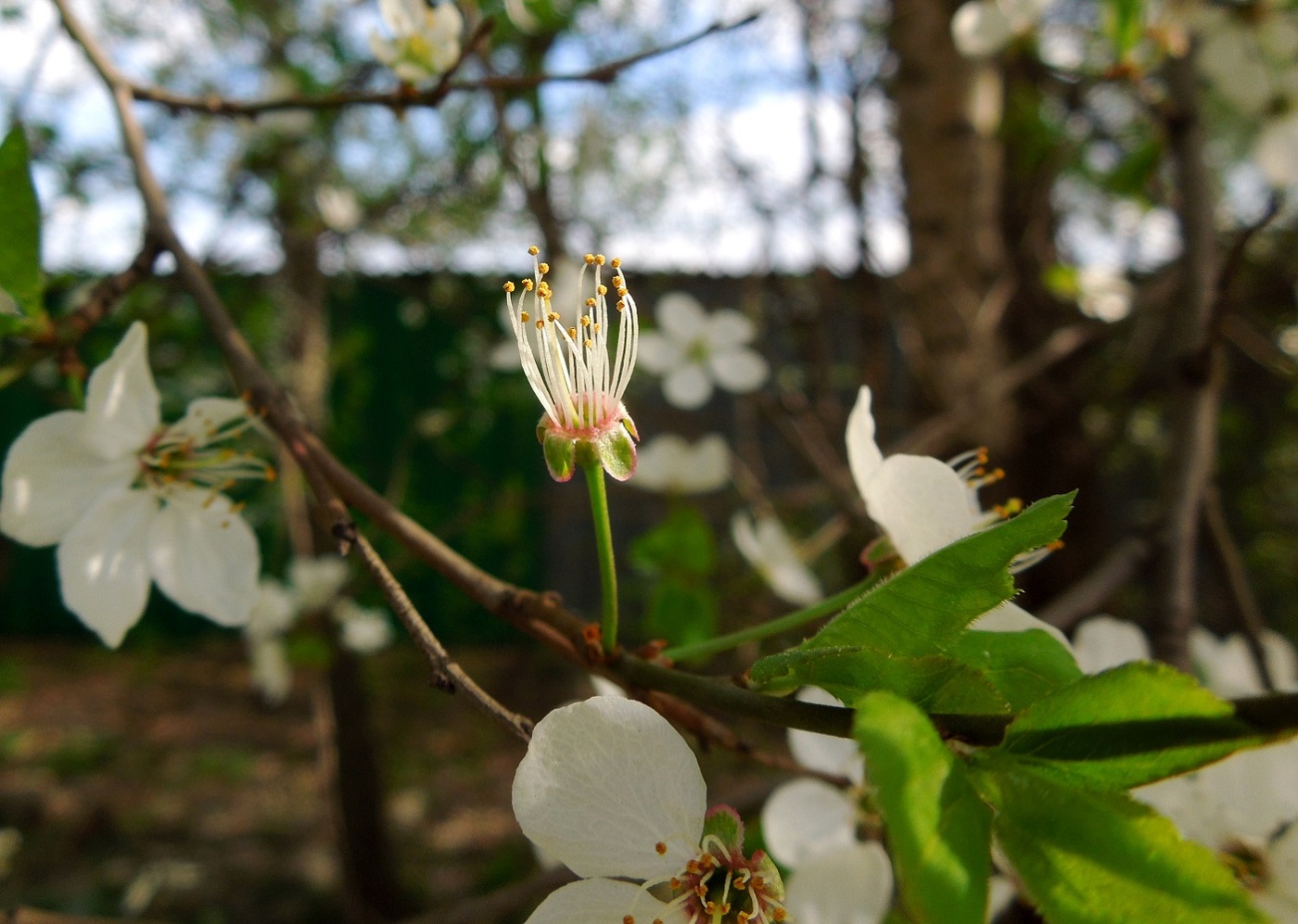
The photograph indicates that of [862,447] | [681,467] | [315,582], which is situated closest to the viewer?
[862,447]

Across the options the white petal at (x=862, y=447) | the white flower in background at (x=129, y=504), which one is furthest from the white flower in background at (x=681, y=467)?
the white petal at (x=862, y=447)

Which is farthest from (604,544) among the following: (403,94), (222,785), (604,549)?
(222,785)

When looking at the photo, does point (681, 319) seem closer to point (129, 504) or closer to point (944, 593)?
point (129, 504)

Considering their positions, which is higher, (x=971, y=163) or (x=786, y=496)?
(x=971, y=163)

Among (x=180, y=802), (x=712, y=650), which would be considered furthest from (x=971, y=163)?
(x=180, y=802)

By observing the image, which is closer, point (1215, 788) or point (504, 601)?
point (504, 601)

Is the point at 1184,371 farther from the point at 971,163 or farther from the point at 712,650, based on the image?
the point at 971,163

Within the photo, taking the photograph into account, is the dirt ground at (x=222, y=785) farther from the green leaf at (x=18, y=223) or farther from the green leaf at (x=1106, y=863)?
the green leaf at (x=1106, y=863)
